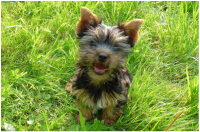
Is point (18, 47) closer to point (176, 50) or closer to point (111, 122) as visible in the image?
point (111, 122)

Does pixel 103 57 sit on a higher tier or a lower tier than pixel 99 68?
higher

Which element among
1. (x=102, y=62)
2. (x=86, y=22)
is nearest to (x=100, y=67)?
(x=102, y=62)

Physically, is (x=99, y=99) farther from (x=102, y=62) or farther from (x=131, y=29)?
(x=131, y=29)

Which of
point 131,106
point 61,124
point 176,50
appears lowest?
point 61,124

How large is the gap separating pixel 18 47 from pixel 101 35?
6.64 ft

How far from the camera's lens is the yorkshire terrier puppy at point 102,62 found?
8.61 feet

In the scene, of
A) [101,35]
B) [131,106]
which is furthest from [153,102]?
[101,35]

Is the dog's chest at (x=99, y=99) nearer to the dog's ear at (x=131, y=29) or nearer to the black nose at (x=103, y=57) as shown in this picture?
the black nose at (x=103, y=57)

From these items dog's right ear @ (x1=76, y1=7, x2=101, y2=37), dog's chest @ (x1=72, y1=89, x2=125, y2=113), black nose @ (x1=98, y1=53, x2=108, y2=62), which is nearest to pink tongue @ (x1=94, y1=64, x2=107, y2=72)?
black nose @ (x1=98, y1=53, x2=108, y2=62)

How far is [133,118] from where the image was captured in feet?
10.6

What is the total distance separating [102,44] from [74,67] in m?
1.29

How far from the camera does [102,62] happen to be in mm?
2543

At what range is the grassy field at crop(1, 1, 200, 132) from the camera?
125 inches

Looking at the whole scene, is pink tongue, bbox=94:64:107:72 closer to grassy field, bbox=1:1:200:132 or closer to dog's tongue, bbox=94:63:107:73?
dog's tongue, bbox=94:63:107:73
